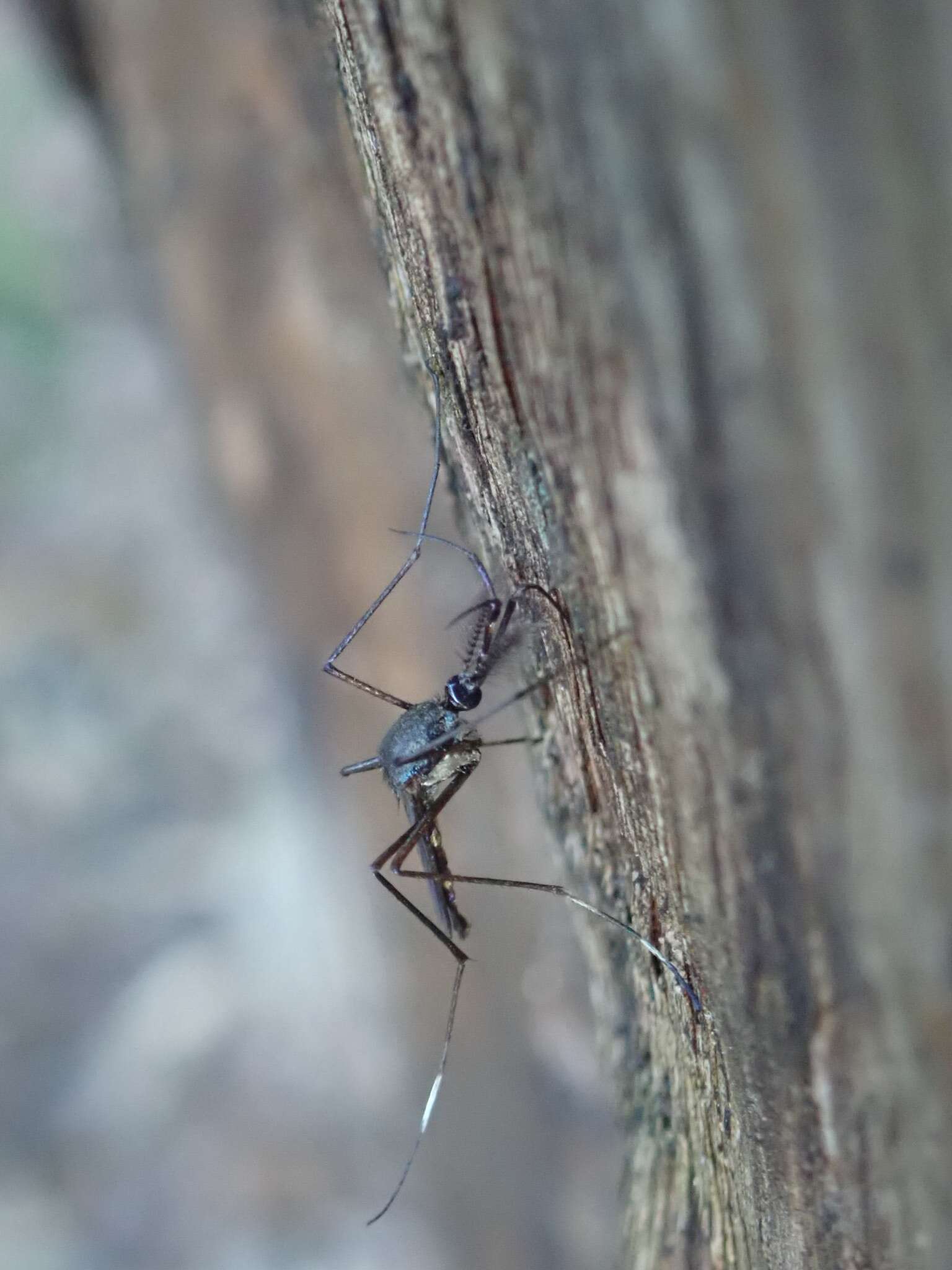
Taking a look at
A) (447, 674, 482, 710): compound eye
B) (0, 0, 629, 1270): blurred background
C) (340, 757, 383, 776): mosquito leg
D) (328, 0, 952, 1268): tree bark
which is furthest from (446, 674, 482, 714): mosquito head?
(328, 0, 952, 1268): tree bark

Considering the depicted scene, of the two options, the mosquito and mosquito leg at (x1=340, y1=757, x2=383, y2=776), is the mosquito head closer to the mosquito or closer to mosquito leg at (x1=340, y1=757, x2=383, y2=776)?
the mosquito

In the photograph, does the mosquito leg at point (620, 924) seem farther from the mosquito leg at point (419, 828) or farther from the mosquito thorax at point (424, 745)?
the mosquito thorax at point (424, 745)

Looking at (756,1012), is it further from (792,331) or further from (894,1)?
(894,1)

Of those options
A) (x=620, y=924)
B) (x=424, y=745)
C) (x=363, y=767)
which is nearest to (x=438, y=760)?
(x=424, y=745)

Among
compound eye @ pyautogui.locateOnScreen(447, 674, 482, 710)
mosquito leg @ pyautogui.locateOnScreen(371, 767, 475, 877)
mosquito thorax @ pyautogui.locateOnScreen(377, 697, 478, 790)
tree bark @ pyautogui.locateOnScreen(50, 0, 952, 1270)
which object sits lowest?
tree bark @ pyautogui.locateOnScreen(50, 0, 952, 1270)

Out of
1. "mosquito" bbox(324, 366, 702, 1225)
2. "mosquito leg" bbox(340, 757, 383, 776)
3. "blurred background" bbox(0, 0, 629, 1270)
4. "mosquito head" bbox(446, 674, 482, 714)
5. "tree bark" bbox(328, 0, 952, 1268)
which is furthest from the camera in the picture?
"blurred background" bbox(0, 0, 629, 1270)

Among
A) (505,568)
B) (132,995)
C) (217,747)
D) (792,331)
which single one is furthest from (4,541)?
(792,331)
